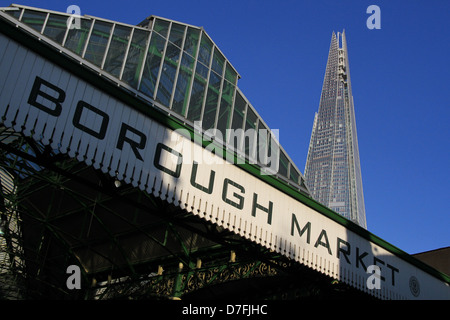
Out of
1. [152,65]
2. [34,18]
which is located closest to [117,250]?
[152,65]

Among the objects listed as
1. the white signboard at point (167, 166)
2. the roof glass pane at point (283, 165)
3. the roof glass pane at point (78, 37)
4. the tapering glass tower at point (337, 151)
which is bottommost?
the white signboard at point (167, 166)

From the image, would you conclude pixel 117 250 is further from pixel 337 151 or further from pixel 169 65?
pixel 337 151

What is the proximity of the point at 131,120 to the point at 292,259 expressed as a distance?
5016mm

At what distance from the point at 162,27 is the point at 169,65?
94.9 inches

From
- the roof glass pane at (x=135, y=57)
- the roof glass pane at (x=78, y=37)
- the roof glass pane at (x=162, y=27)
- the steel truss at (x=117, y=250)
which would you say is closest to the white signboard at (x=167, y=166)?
the steel truss at (x=117, y=250)

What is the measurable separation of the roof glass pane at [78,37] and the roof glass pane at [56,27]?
27 cm

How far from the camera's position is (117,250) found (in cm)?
2119

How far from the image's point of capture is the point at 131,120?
923 cm

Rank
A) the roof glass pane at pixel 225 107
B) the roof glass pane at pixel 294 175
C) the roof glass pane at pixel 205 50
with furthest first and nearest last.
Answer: the roof glass pane at pixel 294 175
the roof glass pane at pixel 205 50
the roof glass pane at pixel 225 107

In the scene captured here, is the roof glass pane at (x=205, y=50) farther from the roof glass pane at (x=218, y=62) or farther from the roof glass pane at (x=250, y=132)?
the roof glass pane at (x=250, y=132)

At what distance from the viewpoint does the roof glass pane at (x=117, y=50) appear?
19.1 m

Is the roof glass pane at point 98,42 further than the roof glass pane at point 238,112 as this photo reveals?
No

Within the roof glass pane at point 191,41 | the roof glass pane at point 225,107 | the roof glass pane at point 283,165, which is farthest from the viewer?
the roof glass pane at point 283,165
